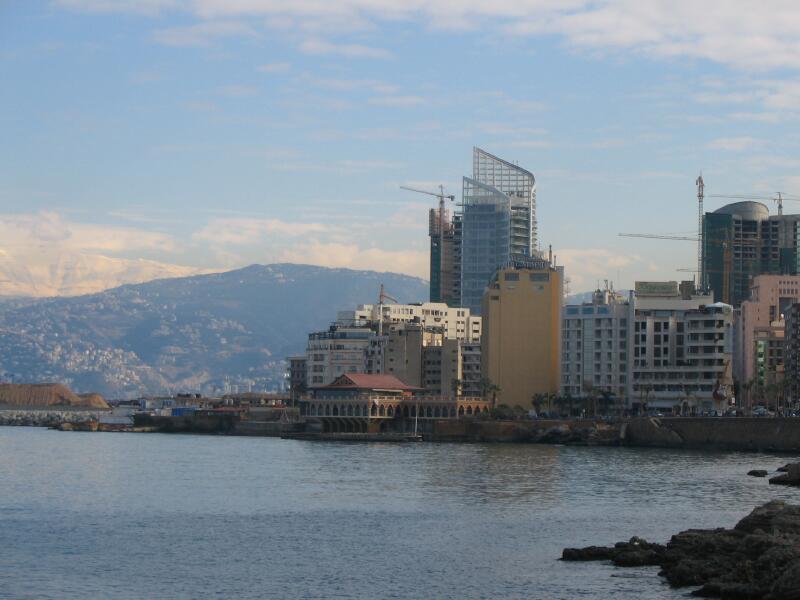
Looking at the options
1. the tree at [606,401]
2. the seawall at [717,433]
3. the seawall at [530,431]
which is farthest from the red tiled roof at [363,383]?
the seawall at [717,433]

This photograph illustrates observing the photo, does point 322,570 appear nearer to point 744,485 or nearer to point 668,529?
point 668,529

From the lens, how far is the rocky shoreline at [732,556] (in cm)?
5100

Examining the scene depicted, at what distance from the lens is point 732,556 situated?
5756cm

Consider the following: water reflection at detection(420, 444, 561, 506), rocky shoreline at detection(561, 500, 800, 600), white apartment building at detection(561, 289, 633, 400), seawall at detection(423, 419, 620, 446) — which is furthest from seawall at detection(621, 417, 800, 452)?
rocky shoreline at detection(561, 500, 800, 600)

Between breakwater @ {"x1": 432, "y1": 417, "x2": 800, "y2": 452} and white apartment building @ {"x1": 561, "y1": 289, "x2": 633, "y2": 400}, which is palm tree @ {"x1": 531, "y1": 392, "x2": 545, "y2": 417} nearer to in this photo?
white apartment building @ {"x1": 561, "y1": 289, "x2": 633, "y2": 400}

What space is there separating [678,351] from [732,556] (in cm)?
13401

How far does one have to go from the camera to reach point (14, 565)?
61719mm

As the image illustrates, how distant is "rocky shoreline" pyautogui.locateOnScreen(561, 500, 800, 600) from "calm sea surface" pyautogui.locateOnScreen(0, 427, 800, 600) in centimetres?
134

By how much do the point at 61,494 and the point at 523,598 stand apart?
48331mm

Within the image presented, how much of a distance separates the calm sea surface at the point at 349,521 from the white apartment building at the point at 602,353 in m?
57.5

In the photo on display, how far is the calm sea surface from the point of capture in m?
57.9

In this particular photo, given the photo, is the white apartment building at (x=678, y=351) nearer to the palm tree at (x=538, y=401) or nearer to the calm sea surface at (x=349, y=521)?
the palm tree at (x=538, y=401)

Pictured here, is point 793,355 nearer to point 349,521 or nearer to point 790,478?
point 790,478

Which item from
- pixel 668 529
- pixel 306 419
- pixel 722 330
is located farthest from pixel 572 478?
pixel 306 419
